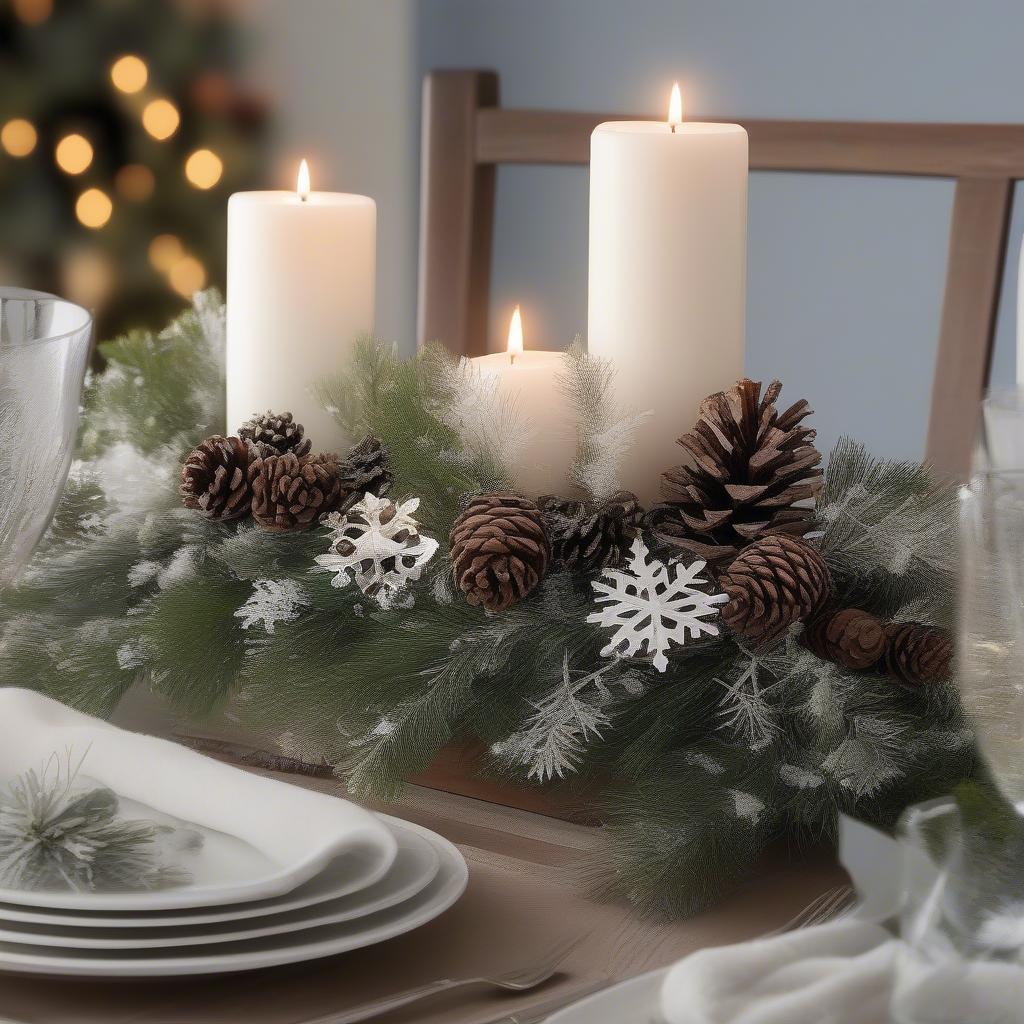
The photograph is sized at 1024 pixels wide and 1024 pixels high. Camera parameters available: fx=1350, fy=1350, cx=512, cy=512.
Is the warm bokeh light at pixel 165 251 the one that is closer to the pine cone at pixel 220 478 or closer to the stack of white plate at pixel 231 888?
the pine cone at pixel 220 478

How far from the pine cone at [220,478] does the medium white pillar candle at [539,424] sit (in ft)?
0.38

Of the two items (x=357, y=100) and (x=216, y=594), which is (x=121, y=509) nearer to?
(x=216, y=594)

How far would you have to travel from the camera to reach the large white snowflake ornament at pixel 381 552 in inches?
20.4

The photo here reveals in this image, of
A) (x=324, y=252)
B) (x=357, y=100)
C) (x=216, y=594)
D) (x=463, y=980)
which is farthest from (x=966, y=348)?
(x=357, y=100)

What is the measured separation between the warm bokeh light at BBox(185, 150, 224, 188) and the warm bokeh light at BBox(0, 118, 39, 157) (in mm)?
251

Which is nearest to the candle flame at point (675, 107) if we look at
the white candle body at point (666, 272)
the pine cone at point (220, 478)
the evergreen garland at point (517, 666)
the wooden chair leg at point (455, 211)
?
the white candle body at point (666, 272)

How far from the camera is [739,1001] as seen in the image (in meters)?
0.31

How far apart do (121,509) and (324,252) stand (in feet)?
0.52

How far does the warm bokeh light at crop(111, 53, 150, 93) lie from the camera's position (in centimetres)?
190

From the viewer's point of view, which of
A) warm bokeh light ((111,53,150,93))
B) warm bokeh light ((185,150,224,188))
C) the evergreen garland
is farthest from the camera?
warm bokeh light ((185,150,224,188))

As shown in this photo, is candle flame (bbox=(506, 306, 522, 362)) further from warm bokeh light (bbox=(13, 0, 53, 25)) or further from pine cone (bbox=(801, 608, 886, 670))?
warm bokeh light (bbox=(13, 0, 53, 25))

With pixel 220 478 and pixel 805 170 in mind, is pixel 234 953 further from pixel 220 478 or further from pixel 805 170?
pixel 805 170

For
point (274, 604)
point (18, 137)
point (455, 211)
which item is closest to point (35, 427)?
point (274, 604)

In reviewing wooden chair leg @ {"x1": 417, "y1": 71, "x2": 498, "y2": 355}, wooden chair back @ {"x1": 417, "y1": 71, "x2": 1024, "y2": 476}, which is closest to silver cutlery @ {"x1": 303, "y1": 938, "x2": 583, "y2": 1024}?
wooden chair back @ {"x1": 417, "y1": 71, "x2": 1024, "y2": 476}
